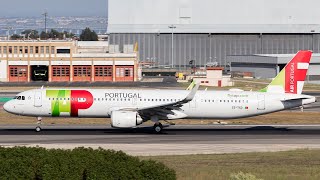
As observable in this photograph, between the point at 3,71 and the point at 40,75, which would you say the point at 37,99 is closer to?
the point at 40,75

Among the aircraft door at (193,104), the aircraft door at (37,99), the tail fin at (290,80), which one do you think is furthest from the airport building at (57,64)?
the aircraft door at (37,99)

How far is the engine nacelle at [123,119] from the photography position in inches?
2194

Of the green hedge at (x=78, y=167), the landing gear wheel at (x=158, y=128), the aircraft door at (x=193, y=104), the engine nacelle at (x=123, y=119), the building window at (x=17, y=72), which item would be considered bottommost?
the landing gear wheel at (x=158, y=128)

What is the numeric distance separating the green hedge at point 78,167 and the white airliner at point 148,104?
90.3 feet

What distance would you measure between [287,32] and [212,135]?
146m

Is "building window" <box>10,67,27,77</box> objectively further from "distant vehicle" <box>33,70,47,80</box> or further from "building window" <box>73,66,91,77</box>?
"building window" <box>73,66,91,77</box>

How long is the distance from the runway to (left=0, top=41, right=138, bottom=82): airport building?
246 ft

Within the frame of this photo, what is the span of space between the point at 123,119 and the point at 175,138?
13.2 feet

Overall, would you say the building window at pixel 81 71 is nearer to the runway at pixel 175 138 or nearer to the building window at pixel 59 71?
the building window at pixel 59 71

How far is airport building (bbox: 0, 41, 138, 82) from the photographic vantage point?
447 ft

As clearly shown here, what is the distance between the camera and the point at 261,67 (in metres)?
163

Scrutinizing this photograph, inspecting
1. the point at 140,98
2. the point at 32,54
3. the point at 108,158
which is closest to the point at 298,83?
the point at 140,98

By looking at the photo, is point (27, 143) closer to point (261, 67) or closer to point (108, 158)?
point (108, 158)

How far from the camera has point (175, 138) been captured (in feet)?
178
